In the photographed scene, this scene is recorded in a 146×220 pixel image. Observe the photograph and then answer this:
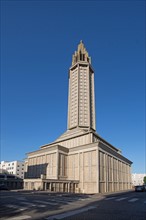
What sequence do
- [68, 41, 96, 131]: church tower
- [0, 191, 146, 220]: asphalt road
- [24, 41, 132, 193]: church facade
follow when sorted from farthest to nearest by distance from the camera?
[68, 41, 96, 131]: church tower
[24, 41, 132, 193]: church facade
[0, 191, 146, 220]: asphalt road

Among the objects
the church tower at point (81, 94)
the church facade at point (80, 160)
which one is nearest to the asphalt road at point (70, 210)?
the church facade at point (80, 160)

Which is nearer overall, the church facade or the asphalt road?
the asphalt road

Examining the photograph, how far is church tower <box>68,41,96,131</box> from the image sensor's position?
7969cm

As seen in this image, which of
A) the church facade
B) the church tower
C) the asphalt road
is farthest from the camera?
the church tower

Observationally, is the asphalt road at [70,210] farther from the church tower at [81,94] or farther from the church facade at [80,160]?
the church tower at [81,94]

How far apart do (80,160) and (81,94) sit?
32.8 meters

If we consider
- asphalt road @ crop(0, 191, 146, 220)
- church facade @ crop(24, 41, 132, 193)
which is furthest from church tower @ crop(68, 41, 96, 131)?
asphalt road @ crop(0, 191, 146, 220)

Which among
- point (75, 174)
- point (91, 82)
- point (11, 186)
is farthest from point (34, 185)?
point (91, 82)

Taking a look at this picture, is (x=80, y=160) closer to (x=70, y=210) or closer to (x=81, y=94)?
(x=81, y=94)

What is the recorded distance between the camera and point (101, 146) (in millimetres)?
57312

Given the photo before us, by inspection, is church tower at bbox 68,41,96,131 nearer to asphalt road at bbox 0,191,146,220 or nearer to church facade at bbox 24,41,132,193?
church facade at bbox 24,41,132,193

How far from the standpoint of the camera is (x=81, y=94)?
83.9 metres

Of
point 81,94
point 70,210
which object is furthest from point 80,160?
point 70,210

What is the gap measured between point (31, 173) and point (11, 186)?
9.93 metres
